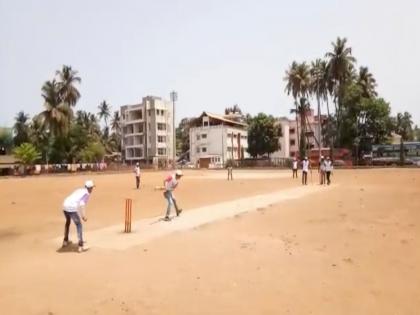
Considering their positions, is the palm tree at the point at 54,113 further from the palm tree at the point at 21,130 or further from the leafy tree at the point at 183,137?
the leafy tree at the point at 183,137

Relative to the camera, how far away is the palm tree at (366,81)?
222 ft

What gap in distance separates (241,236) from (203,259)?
2423mm

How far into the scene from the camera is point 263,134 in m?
75.9

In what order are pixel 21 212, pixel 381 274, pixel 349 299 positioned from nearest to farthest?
pixel 349 299 < pixel 381 274 < pixel 21 212

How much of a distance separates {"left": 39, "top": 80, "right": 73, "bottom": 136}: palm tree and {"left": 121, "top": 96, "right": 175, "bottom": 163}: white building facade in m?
23.6

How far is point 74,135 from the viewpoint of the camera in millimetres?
68938

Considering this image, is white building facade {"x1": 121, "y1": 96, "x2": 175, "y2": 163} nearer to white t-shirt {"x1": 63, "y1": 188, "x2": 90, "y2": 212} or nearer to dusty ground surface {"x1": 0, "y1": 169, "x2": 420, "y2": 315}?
dusty ground surface {"x1": 0, "y1": 169, "x2": 420, "y2": 315}

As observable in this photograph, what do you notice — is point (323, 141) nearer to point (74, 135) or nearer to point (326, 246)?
point (74, 135)

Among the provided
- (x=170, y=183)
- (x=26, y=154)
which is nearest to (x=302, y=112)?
(x=26, y=154)

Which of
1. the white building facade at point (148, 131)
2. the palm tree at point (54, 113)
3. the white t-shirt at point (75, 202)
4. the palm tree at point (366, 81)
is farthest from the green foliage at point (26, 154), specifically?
the white t-shirt at point (75, 202)

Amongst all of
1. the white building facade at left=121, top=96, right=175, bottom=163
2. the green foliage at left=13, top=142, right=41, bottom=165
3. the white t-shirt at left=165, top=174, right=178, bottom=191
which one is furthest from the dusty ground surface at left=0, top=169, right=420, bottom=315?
the white building facade at left=121, top=96, right=175, bottom=163

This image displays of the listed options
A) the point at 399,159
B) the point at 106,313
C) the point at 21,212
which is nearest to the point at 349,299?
the point at 106,313

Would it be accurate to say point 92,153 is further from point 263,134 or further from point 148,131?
point 263,134

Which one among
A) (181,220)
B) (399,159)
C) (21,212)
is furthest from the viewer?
(399,159)
